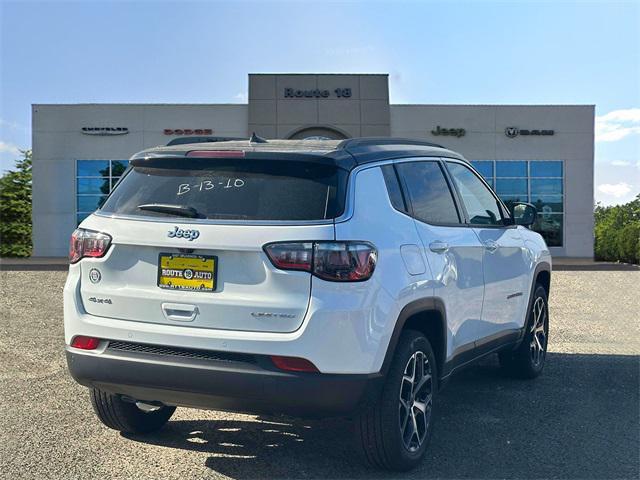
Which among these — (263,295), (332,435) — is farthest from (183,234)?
(332,435)

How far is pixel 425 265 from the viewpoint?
14.3ft

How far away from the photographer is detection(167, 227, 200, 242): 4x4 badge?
385 cm

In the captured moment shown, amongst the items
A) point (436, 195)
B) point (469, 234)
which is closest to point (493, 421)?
point (469, 234)

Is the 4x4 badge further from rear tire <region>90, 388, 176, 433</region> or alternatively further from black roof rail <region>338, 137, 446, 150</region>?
rear tire <region>90, 388, 176, 433</region>

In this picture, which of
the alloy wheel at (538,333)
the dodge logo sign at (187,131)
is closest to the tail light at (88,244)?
the alloy wheel at (538,333)

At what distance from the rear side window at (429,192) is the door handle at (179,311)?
1.48 m

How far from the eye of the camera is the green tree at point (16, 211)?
34438mm

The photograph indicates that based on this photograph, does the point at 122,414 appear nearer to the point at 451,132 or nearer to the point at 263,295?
the point at 263,295

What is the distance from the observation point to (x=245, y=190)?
3930 mm

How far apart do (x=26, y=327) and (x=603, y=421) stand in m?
7.16

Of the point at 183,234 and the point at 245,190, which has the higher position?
the point at 245,190

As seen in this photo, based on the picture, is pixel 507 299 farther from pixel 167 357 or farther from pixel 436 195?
pixel 167 357

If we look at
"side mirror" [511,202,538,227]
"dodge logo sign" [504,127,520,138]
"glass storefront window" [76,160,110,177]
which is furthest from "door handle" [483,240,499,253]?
"glass storefront window" [76,160,110,177]

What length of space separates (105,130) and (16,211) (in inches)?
296
